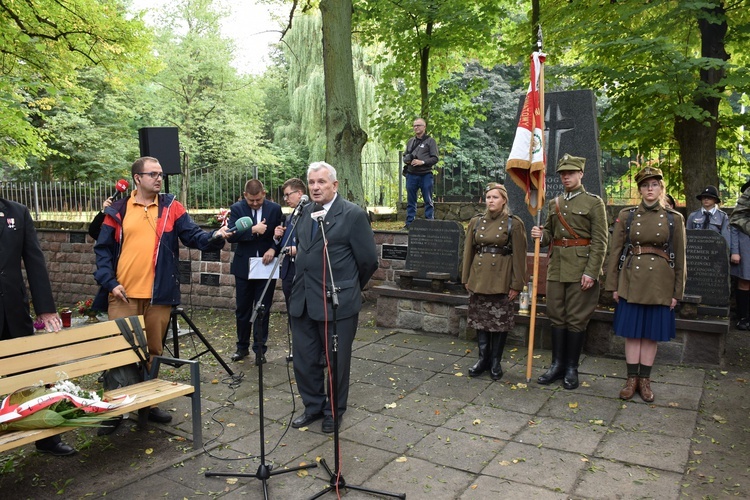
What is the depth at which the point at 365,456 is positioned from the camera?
172 inches

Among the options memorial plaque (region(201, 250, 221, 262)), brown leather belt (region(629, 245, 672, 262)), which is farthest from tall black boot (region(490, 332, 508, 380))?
memorial plaque (region(201, 250, 221, 262))

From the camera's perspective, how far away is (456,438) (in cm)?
466

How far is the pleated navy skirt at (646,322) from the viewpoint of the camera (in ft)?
17.4

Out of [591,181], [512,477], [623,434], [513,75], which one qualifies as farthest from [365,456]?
[513,75]

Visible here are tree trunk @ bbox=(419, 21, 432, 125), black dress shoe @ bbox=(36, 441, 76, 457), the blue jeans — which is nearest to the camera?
black dress shoe @ bbox=(36, 441, 76, 457)

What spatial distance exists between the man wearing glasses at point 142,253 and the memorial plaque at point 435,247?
12.3 feet

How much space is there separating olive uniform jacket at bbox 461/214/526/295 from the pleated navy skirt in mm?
955

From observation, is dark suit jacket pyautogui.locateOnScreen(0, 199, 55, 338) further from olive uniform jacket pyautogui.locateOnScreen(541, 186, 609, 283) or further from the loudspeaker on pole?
olive uniform jacket pyautogui.locateOnScreen(541, 186, 609, 283)

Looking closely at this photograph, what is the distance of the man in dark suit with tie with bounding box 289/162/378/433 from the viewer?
463 cm

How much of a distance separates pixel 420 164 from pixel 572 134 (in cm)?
351

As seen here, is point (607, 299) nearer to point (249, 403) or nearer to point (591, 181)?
point (591, 181)

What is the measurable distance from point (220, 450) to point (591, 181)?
575 cm

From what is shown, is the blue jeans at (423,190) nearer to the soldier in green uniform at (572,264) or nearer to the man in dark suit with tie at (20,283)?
the soldier in green uniform at (572,264)

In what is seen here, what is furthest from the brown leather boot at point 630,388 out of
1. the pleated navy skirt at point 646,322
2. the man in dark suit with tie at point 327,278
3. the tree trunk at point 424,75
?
the tree trunk at point 424,75
